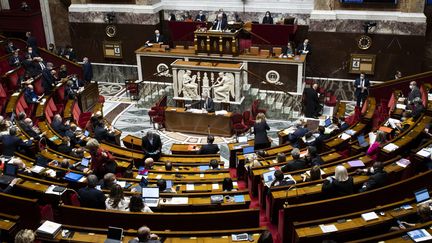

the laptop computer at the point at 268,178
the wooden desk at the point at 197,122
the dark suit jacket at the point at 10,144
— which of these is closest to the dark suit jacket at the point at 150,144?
the dark suit jacket at the point at 10,144

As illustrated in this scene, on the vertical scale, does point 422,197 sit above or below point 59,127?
above

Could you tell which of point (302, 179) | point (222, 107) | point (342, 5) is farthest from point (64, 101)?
point (342, 5)

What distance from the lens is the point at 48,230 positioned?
21.6 ft

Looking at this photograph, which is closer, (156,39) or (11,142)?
(11,142)

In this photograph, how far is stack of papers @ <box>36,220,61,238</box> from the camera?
21.5ft

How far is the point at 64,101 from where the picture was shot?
1482cm

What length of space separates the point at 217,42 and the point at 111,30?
550 cm

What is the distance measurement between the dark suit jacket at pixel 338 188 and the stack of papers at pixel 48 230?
4.28 m

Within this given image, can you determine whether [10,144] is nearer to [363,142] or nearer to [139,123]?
[139,123]

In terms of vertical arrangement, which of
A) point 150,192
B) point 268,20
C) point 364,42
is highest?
point 268,20

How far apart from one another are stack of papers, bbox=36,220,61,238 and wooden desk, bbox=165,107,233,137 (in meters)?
7.92

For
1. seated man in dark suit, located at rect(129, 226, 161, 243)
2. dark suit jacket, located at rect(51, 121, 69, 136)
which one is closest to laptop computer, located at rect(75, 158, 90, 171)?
dark suit jacket, located at rect(51, 121, 69, 136)

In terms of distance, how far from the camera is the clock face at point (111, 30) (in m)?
19.1

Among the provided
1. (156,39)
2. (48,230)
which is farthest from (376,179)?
(156,39)
